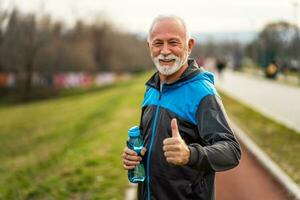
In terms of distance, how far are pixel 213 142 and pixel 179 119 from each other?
10.5 inches

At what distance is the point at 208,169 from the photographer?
2742 mm

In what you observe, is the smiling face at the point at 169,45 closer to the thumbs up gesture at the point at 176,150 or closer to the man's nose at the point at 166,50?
the man's nose at the point at 166,50

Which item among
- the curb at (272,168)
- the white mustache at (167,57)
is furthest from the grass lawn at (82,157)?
the white mustache at (167,57)

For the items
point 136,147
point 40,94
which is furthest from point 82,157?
point 40,94

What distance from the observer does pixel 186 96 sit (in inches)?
117

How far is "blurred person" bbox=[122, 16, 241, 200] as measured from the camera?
9.25 feet

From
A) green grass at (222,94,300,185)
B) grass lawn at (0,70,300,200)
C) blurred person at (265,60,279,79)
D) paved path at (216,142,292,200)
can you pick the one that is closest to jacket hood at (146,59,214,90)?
paved path at (216,142,292,200)

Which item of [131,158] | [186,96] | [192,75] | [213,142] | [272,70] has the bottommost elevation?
[272,70]

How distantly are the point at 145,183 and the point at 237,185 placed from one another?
5228mm

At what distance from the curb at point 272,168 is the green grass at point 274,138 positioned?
0.35ft

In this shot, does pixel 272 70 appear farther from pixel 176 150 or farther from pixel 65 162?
pixel 176 150

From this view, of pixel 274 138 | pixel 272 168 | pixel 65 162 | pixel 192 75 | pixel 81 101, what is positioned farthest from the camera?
pixel 81 101

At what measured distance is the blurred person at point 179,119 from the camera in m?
2.82

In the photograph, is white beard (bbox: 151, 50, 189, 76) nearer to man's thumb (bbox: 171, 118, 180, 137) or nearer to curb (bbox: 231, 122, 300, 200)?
man's thumb (bbox: 171, 118, 180, 137)
